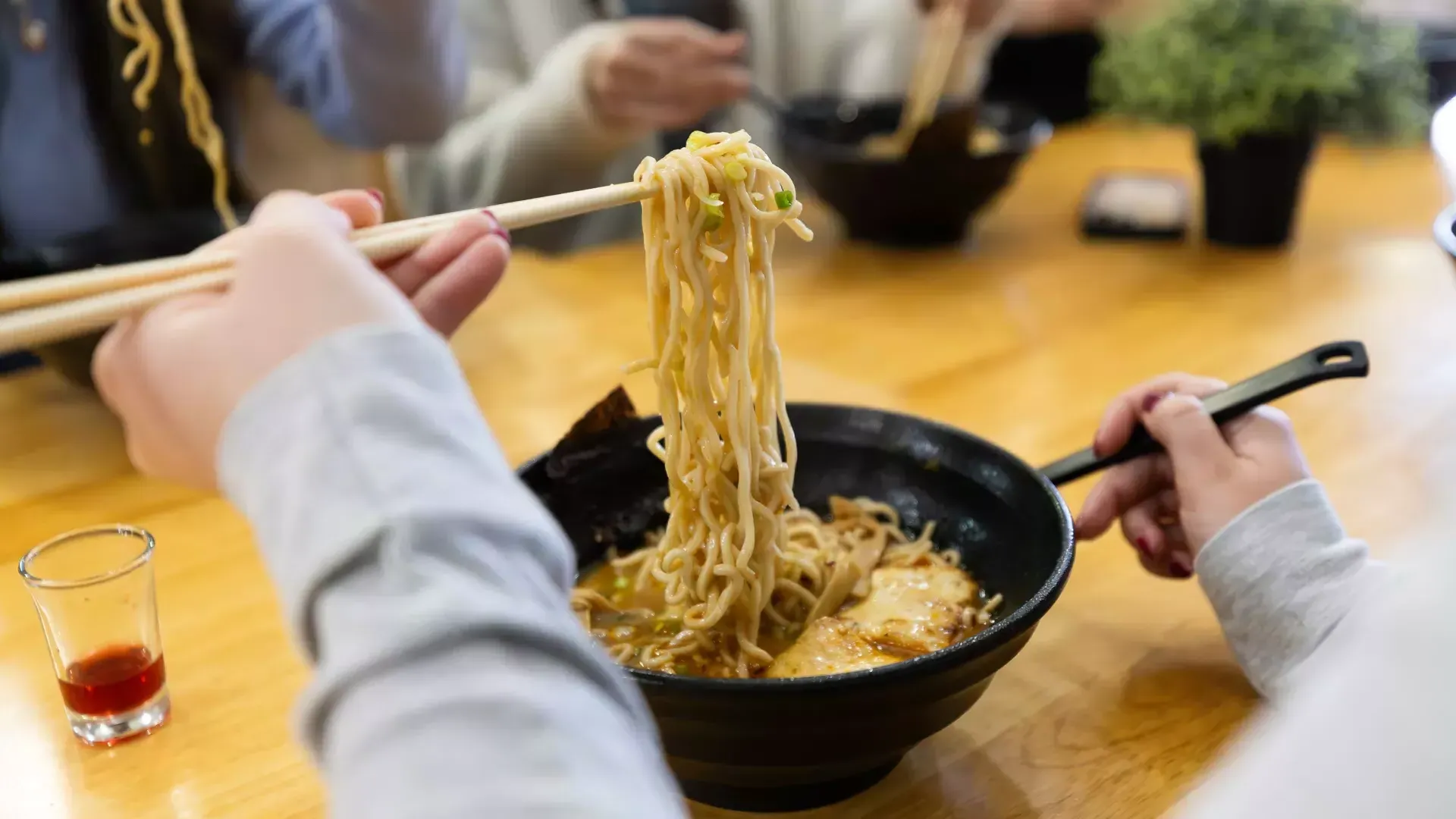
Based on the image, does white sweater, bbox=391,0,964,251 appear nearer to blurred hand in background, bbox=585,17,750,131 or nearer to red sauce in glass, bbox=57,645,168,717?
blurred hand in background, bbox=585,17,750,131

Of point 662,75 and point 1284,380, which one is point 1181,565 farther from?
point 662,75

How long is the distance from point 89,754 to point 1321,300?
5.28 feet

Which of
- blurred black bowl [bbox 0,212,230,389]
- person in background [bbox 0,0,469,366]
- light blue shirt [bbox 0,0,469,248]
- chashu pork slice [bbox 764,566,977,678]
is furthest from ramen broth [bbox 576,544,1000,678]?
light blue shirt [bbox 0,0,469,248]

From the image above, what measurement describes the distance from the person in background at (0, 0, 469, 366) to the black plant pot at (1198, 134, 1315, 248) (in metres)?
1.27

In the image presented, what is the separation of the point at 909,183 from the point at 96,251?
3.82 feet

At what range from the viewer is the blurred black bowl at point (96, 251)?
3.89ft

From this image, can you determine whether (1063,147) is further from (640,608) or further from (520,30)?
(640,608)

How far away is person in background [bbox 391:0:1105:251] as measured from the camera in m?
2.01

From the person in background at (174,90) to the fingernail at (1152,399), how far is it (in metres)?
1.15

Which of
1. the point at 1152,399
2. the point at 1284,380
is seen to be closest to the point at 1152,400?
the point at 1152,399

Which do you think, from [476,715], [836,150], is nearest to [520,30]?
[836,150]

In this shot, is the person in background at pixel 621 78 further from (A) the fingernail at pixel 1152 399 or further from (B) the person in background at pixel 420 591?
(B) the person in background at pixel 420 591

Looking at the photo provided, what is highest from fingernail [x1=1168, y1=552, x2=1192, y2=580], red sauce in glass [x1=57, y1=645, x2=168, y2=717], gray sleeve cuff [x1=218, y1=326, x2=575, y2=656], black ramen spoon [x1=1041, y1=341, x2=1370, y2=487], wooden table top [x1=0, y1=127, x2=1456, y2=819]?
gray sleeve cuff [x1=218, y1=326, x2=575, y2=656]

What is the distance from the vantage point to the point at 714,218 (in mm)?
798
